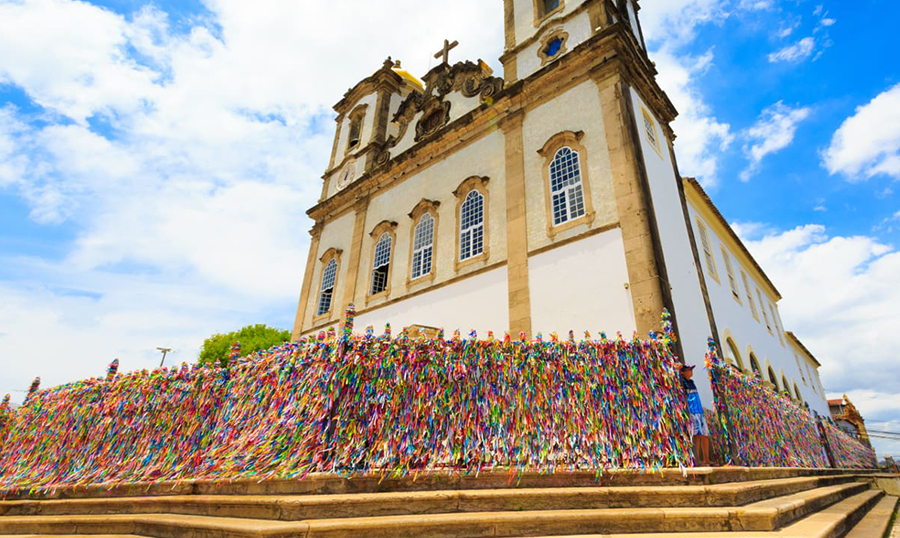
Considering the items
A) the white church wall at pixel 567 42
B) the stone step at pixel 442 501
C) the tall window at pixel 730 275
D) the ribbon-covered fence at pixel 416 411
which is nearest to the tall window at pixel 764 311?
the tall window at pixel 730 275

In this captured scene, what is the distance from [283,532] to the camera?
327cm

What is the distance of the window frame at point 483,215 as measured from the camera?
40.8 ft

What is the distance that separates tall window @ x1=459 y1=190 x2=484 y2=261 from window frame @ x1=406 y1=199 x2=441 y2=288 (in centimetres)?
105

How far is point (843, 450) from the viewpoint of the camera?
16.3 m

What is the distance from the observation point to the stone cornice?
11.8 m

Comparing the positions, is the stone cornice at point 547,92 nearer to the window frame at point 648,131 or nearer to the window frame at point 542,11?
the window frame at point 648,131

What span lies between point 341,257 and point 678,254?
12.4m

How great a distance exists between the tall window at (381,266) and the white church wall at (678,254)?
8915 mm

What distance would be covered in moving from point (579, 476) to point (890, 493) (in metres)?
13.4

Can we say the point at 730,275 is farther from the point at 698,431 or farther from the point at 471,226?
the point at 698,431

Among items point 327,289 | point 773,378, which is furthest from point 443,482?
point 773,378

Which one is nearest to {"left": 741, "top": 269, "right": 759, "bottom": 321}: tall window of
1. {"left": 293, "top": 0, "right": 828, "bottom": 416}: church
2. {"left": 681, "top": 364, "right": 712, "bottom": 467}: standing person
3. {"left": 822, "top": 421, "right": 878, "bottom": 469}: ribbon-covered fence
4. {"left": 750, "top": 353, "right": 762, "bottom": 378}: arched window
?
{"left": 293, "top": 0, "right": 828, "bottom": 416}: church

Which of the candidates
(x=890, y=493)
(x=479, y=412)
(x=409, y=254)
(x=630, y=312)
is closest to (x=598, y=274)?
(x=630, y=312)

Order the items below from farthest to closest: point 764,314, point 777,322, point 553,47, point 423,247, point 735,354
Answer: point 777,322 → point 764,314 → point 423,247 → point 553,47 → point 735,354
